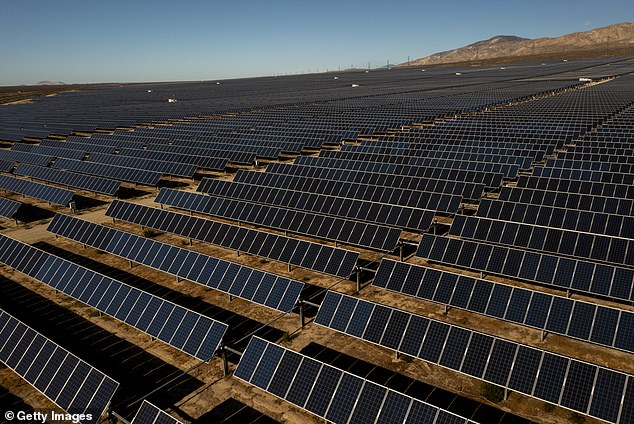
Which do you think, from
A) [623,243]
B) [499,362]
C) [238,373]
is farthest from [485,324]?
[238,373]

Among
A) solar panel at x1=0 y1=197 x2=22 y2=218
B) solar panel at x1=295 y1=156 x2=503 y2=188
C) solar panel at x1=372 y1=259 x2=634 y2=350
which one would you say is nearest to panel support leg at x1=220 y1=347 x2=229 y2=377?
solar panel at x1=372 y1=259 x2=634 y2=350

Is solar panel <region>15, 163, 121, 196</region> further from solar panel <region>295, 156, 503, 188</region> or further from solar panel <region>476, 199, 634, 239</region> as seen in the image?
solar panel <region>476, 199, 634, 239</region>

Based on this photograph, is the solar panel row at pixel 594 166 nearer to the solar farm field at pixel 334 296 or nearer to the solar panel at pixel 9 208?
the solar farm field at pixel 334 296

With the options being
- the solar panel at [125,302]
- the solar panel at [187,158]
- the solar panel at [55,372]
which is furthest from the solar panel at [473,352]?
the solar panel at [187,158]

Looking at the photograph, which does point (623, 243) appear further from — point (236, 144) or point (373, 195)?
point (236, 144)

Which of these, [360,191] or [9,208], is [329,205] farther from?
[9,208]

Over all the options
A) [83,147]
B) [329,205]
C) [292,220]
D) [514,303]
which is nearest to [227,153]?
[329,205]
